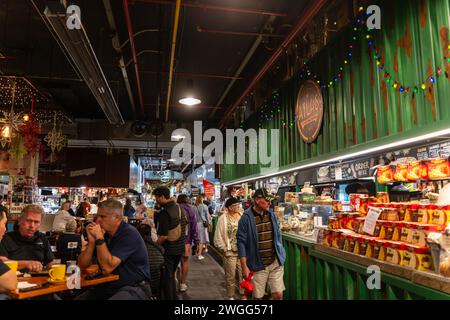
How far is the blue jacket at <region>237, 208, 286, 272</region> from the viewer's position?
3982 millimetres

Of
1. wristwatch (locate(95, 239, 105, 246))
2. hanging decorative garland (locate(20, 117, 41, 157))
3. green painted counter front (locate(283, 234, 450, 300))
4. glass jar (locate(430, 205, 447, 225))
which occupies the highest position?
hanging decorative garland (locate(20, 117, 41, 157))

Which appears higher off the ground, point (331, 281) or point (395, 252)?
point (395, 252)

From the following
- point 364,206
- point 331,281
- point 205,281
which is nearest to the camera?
point 364,206

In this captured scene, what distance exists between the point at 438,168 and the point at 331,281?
5.54 ft

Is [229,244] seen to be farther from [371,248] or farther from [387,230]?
[387,230]

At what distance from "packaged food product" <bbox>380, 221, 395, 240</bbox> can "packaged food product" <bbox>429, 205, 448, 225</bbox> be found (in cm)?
43

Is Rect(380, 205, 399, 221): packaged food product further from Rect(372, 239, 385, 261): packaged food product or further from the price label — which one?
Rect(372, 239, 385, 261): packaged food product

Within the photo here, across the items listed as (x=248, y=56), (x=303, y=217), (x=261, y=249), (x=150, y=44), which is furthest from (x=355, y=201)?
(x=150, y=44)

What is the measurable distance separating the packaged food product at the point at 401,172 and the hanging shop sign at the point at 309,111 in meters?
1.18

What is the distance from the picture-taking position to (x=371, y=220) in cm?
336

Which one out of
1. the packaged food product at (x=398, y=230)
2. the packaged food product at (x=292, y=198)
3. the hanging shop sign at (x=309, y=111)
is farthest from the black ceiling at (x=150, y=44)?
the packaged food product at (x=398, y=230)

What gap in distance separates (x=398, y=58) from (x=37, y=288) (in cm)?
373

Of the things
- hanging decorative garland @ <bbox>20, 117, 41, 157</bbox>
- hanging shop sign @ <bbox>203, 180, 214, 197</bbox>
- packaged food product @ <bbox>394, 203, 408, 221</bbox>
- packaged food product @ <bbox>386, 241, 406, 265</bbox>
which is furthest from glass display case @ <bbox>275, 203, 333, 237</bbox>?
hanging shop sign @ <bbox>203, 180, 214, 197</bbox>

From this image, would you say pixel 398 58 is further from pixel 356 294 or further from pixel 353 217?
pixel 356 294
